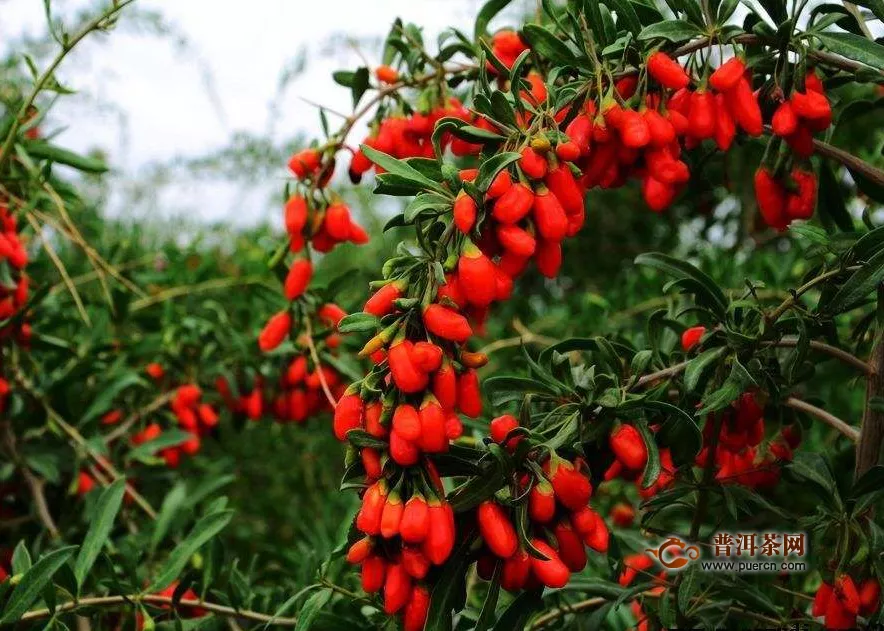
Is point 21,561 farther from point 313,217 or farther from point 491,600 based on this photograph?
point 491,600

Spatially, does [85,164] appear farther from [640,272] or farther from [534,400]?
[640,272]

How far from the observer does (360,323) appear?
1.10 metres

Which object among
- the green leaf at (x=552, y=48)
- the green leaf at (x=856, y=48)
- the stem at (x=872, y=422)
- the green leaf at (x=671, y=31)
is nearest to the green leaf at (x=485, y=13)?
the green leaf at (x=552, y=48)

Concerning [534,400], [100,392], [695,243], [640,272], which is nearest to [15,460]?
[100,392]

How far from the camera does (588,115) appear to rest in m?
1.25

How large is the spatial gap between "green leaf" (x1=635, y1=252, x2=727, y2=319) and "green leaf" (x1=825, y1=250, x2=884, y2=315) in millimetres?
170

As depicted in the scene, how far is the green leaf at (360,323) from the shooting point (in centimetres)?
110

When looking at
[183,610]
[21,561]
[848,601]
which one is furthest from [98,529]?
[848,601]

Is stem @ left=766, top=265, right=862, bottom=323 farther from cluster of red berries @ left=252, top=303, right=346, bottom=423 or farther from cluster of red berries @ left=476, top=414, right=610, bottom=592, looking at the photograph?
cluster of red berries @ left=252, top=303, right=346, bottom=423

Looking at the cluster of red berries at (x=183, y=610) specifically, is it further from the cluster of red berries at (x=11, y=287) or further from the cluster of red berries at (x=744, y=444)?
the cluster of red berries at (x=744, y=444)

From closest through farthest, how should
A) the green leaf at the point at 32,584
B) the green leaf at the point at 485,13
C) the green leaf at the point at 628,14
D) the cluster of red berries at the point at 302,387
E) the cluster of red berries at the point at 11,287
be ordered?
the green leaf at the point at 628,14, the green leaf at the point at 32,584, the green leaf at the point at 485,13, the cluster of red berries at the point at 11,287, the cluster of red berries at the point at 302,387

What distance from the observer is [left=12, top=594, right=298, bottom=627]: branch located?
1.46 metres

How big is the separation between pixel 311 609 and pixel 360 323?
460 mm

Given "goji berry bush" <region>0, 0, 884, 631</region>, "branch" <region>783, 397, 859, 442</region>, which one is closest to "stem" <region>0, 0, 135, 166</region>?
"goji berry bush" <region>0, 0, 884, 631</region>
